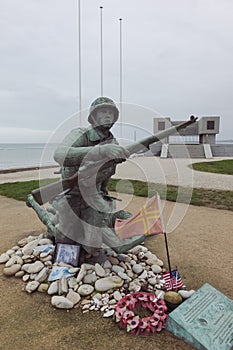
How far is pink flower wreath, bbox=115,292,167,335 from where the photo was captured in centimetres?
215

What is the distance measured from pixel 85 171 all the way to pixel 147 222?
0.82 m

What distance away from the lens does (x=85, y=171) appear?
2.72 m

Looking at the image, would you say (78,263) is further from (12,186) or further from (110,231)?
(12,186)

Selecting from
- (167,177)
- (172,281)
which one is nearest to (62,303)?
(172,281)

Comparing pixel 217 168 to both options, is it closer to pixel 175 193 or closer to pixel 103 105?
pixel 175 193

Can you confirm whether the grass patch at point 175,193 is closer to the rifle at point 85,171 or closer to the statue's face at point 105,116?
the rifle at point 85,171

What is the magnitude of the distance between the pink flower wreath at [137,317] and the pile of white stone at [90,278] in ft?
0.42

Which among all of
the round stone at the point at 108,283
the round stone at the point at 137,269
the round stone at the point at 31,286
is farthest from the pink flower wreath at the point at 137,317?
the round stone at the point at 31,286

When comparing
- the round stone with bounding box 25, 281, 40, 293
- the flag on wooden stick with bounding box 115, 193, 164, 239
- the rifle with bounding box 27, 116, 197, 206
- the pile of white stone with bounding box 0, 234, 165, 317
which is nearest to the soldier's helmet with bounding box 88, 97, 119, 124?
the rifle with bounding box 27, 116, 197, 206

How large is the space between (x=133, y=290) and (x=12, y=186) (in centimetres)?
810

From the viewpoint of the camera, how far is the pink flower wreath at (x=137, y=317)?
7.06 ft

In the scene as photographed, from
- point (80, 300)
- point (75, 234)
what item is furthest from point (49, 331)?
point (75, 234)

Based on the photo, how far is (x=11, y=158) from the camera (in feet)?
67.6

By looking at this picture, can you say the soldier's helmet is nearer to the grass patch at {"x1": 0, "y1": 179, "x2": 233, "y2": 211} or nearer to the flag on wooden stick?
the flag on wooden stick
